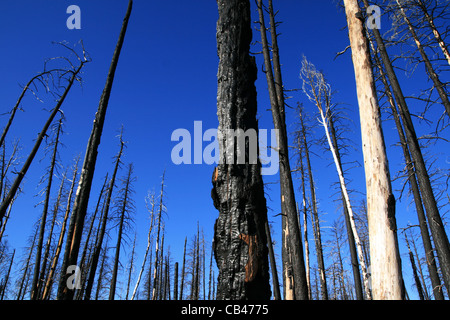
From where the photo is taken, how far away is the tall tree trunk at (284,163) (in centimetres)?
637

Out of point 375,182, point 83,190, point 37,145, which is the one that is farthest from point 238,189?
point 37,145

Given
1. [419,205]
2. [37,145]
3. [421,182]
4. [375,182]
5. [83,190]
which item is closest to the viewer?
[375,182]

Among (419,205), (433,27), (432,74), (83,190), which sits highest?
(433,27)

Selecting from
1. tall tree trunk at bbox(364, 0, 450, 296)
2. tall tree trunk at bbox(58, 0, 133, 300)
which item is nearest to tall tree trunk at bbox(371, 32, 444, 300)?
tall tree trunk at bbox(364, 0, 450, 296)

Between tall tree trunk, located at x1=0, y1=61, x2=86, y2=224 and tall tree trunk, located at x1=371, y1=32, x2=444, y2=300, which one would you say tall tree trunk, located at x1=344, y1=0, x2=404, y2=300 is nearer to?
tall tree trunk, located at x1=371, y1=32, x2=444, y2=300

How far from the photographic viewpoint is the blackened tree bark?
2.75m

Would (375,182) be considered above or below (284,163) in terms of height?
below

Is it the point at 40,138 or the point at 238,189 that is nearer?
the point at 238,189

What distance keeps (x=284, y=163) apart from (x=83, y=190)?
16.0 feet

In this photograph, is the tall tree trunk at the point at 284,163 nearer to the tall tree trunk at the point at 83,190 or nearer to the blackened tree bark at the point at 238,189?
the blackened tree bark at the point at 238,189

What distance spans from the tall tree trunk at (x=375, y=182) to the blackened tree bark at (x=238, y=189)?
2059 millimetres

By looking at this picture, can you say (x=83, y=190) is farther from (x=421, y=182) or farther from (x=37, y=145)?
(x=421, y=182)

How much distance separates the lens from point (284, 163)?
24.2 feet
